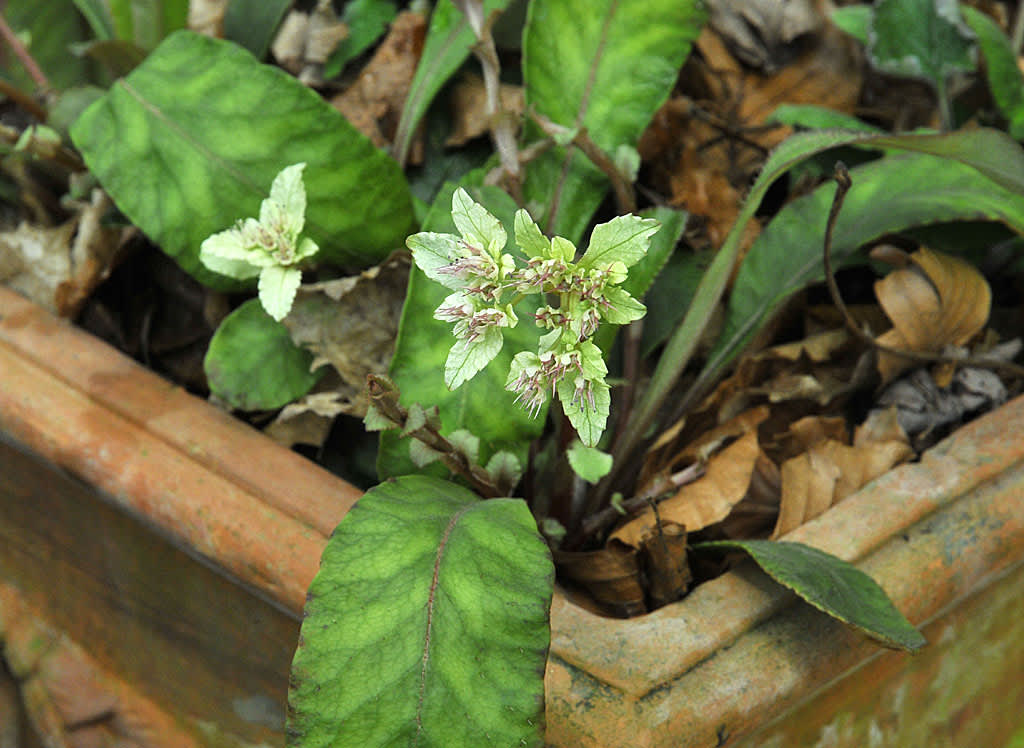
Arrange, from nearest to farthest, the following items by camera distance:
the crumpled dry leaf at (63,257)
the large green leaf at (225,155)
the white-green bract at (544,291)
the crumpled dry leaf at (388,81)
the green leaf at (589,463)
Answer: the white-green bract at (544,291), the green leaf at (589,463), the large green leaf at (225,155), the crumpled dry leaf at (63,257), the crumpled dry leaf at (388,81)

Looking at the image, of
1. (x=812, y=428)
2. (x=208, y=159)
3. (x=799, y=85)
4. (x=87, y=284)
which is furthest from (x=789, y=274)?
(x=87, y=284)

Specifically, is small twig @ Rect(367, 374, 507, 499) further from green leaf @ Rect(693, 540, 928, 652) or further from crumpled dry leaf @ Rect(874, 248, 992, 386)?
crumpled dry leaf @ Rect(874, 248, 992, 386)

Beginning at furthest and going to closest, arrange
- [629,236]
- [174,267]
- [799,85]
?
[799,85]
[174,267]
[629,236]

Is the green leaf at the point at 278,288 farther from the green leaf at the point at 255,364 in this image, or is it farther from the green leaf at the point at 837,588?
the green leaf at the point at 837,588

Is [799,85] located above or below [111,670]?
above

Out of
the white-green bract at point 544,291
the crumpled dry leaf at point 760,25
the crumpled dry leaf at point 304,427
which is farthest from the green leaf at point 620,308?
the crumpled dry leaf at point 760,25

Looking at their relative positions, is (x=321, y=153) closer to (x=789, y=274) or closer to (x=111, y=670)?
(x=789, y=274)
